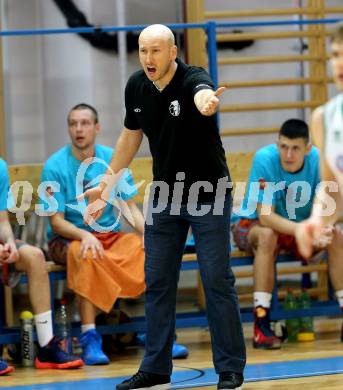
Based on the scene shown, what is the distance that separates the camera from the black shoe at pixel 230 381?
4.12 m

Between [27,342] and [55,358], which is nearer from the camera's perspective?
[55,358]

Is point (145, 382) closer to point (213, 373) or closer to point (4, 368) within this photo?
point (213, 373)

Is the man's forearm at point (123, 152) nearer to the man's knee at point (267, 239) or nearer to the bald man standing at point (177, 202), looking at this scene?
the bald man standing at point (177, 202)

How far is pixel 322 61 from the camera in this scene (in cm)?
705

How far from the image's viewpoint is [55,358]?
5289 millimetres

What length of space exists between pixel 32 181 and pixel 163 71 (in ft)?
6.62

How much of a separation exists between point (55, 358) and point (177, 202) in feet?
5.10

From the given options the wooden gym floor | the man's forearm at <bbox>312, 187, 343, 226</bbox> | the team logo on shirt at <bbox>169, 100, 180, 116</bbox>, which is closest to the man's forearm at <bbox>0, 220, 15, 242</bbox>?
the wooden gym floor

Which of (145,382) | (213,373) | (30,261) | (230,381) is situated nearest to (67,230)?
(30,261)

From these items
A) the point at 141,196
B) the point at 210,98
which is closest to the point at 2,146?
the point at 141,196

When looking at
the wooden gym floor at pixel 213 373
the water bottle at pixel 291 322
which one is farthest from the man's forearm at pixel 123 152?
the water bottle at pixel 291 322

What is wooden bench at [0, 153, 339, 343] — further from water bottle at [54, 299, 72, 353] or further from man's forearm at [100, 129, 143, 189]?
man's forearm at [100, 129, 143, 189]

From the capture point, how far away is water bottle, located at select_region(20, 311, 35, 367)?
17.8 feet

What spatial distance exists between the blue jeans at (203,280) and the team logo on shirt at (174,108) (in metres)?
0.39
